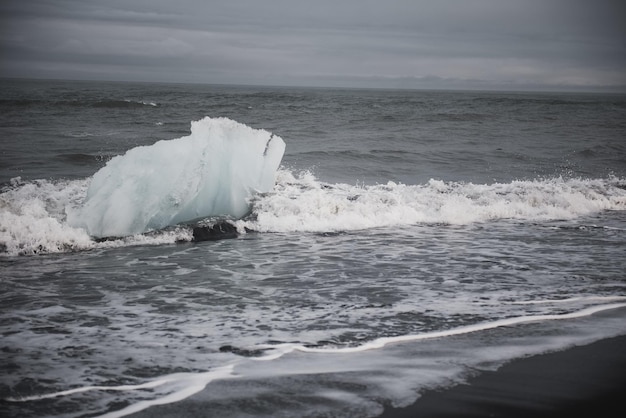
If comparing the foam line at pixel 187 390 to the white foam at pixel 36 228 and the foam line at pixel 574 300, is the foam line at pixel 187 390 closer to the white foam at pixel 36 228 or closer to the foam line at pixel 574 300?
the foam line at pixel 574 300

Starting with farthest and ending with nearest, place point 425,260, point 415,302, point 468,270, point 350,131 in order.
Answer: point 350,131 < point 425,260 < point 468,270 < point 415,302

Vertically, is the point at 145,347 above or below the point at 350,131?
below

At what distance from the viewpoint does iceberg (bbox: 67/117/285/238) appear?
29.0 ft

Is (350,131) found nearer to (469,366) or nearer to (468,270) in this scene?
(468,270)

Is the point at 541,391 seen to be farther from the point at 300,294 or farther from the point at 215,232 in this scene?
the point at 215,232

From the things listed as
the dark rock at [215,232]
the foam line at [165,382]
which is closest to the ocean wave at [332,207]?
the dark rock at [215,232]

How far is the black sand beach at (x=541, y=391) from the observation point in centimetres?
340

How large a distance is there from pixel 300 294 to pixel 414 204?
5.67 metres

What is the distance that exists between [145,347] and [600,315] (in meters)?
3.82

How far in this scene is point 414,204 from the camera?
439 inches

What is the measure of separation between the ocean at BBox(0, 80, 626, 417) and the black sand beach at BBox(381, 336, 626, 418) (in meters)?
0.14

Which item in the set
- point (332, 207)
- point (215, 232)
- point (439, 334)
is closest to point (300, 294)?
point (439, 334)

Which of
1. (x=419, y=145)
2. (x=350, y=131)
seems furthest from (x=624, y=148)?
(x=350, y=131)

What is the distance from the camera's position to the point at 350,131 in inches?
1050
